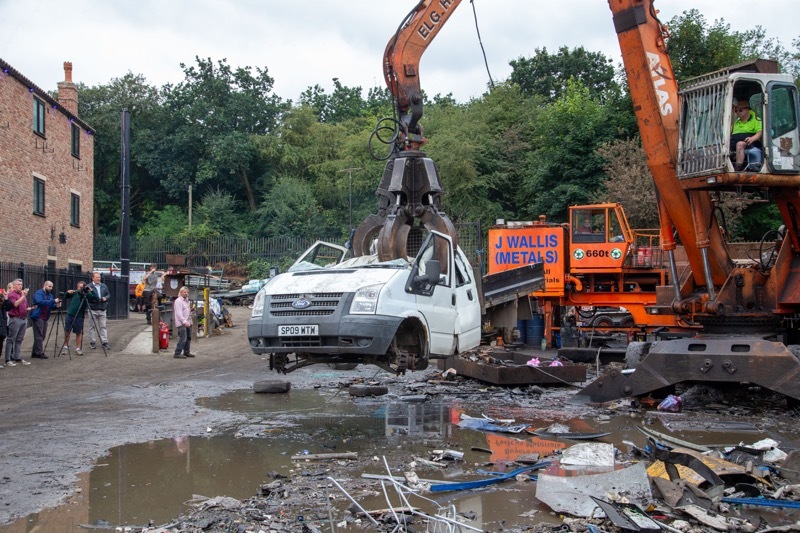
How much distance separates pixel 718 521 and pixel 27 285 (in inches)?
858

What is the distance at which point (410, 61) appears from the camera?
1292 centimetres

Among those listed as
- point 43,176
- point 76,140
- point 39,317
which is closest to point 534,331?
point 39,317

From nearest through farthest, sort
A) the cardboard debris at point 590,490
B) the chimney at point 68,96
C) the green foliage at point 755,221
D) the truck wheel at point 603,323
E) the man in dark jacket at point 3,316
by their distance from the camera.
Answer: the cardboard debris at point 590,490, the man in dark jacket at point 3,316, the truck wheel at point 603,323, the green foliage at point 755,221, the chimney at point 68,96

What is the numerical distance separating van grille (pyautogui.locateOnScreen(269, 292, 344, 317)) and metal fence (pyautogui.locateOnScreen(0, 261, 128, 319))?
1415 cm

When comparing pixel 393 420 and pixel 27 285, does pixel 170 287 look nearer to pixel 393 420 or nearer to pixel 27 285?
pixel 27 285

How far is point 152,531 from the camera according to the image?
15.9 feet

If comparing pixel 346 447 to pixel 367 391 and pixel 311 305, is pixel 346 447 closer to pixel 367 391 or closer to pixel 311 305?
pixel 311 305

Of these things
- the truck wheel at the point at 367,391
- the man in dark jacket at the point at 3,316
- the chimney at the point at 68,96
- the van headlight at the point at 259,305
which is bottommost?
the truck wheel at the point at 367,391

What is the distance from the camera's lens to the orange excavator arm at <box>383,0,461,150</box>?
12625 millimetres

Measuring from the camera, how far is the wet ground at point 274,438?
557cm

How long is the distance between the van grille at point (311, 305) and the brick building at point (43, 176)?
1964cm

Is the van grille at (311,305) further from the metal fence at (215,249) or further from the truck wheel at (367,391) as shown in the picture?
the metal fence at (215,249)

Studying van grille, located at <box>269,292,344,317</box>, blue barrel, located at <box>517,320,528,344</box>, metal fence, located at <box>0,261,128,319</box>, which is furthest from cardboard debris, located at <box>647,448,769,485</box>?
metal fence, located at <box>0,261,128,319</box>

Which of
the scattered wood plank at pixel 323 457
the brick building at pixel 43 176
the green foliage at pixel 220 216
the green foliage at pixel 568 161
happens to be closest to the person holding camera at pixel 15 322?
the scattered wood plank at pixel 323 457
